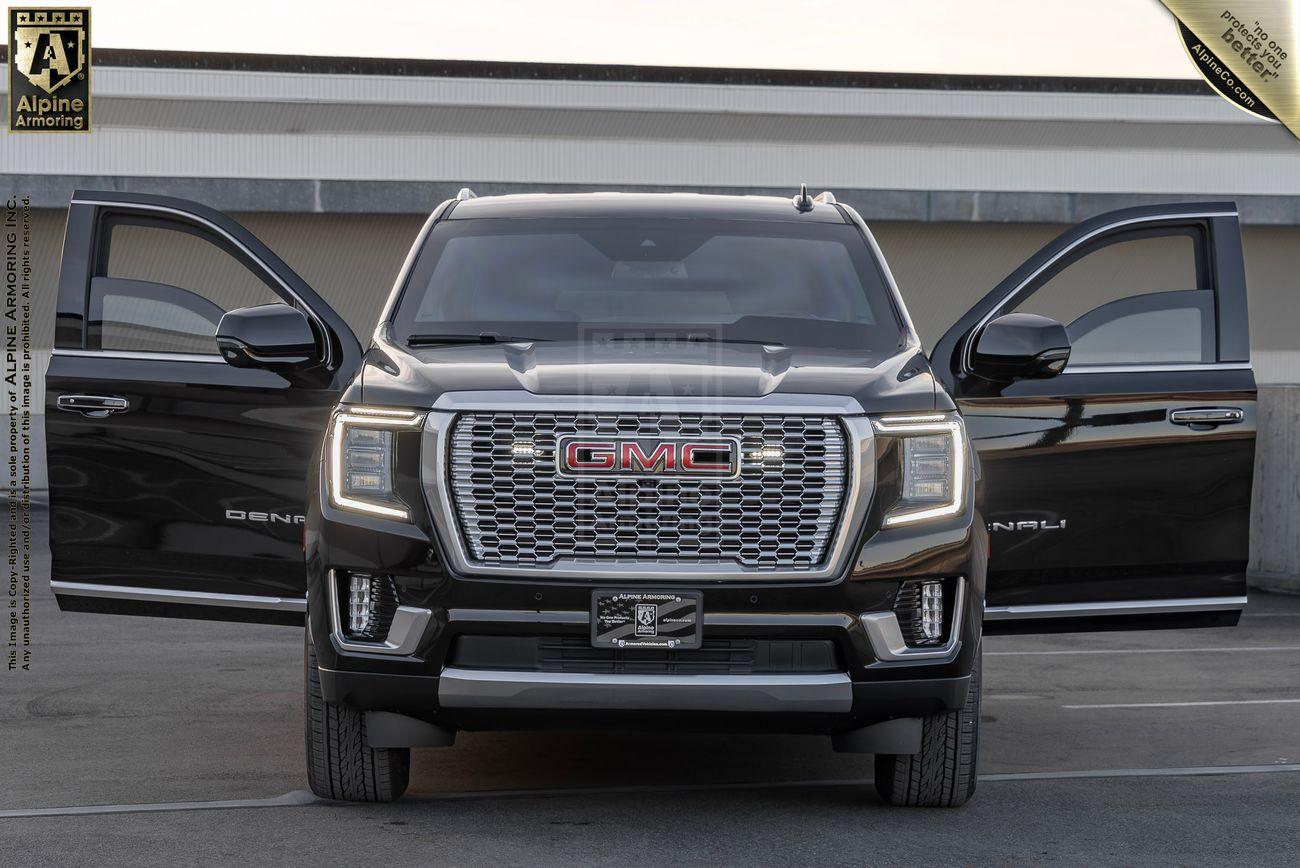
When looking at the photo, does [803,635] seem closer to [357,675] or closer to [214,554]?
[357,675]

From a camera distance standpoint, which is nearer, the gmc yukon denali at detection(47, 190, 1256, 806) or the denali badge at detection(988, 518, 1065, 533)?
the gmc yukon denali at detection(47, 190, 1256, 806)

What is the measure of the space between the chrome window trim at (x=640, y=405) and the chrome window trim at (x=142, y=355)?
6.08 feet

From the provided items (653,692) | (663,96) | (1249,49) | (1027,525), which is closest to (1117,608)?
(1027,525)

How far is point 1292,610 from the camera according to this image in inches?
507

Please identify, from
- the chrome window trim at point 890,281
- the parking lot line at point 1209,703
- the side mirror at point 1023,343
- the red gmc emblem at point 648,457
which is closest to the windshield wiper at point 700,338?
the chrome window trim at point 890,281

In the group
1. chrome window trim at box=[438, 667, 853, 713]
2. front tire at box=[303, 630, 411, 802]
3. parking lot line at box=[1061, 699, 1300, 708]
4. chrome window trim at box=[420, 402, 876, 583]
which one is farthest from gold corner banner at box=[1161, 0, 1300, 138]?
front tire at box=[303, 630, 411, 802]

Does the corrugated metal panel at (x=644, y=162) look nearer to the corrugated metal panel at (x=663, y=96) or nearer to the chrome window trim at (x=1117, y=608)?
the corrugated metal panel at (x=663, y=96)

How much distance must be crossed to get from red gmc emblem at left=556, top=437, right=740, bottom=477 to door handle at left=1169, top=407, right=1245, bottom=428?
7.65ft

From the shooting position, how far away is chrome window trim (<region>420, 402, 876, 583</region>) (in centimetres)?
554

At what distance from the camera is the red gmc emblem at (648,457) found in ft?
18.2

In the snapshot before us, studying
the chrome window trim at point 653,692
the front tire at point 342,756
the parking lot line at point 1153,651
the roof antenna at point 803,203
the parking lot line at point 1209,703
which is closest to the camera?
the chrome window trim at point 653,692

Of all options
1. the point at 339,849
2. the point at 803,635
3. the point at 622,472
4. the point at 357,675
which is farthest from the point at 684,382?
the point at 339,849

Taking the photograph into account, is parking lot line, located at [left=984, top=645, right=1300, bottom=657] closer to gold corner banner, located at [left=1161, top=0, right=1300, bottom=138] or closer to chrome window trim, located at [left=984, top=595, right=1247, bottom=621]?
chrome window trim, located at [left=984, top=595, right=1247, bottom=621]

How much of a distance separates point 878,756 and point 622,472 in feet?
4.67
